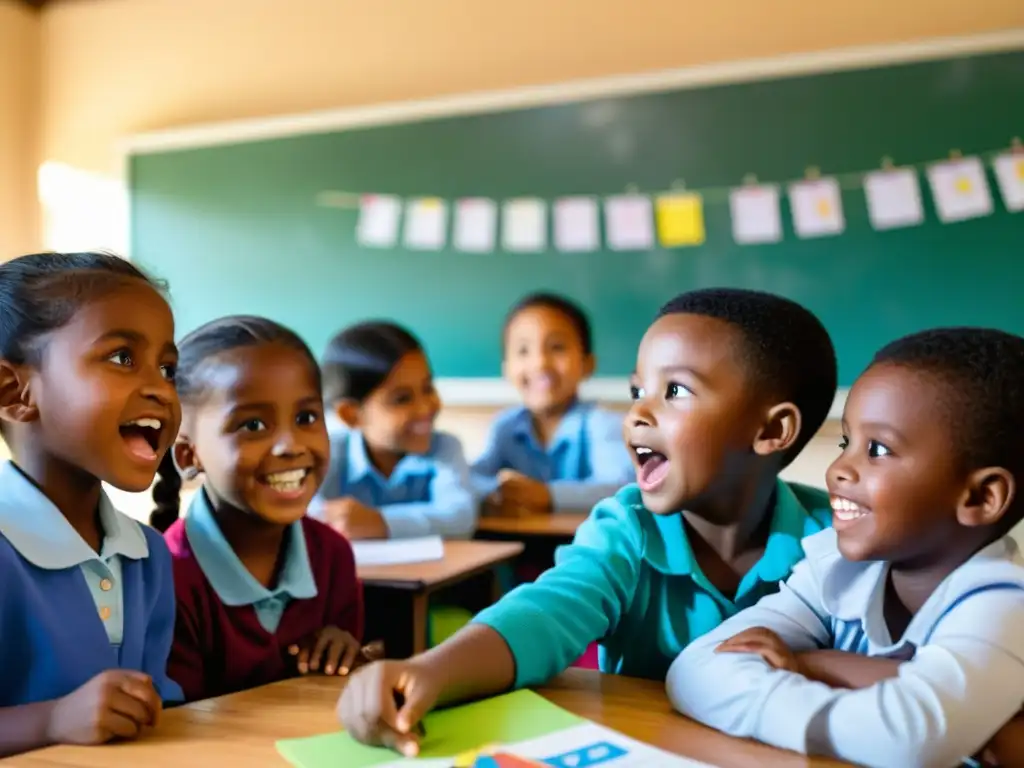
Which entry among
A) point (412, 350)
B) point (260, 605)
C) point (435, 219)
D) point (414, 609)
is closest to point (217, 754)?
point (260, 605)

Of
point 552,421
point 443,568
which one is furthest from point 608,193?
point 443,568

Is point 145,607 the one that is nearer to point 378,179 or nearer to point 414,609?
point 414,609

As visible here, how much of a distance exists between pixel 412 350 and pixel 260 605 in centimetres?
153

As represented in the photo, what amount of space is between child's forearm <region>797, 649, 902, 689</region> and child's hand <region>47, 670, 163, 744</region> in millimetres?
584

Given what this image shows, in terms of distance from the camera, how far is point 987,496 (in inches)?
32.8

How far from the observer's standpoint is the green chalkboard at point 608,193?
3258 millimetres

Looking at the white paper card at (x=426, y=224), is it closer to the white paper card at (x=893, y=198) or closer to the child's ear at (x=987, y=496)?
the white paper card at (x=893, y=198)

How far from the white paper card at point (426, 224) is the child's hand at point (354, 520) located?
176 centimetres

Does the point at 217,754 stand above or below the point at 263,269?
below

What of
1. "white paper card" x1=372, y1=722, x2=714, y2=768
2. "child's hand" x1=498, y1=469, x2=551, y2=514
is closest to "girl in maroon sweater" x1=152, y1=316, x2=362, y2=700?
"white paper card" x1=372, y1=722, x2=714, y2=768

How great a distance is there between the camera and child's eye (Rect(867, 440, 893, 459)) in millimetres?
851

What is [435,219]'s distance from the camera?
157 inches

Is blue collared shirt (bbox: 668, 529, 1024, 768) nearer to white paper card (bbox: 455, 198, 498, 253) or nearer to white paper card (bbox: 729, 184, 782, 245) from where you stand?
white paper card (bbox: 729, 184, 782, 245)

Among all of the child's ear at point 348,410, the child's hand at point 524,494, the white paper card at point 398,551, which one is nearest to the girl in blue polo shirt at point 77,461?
the white paper card at point 398,551
